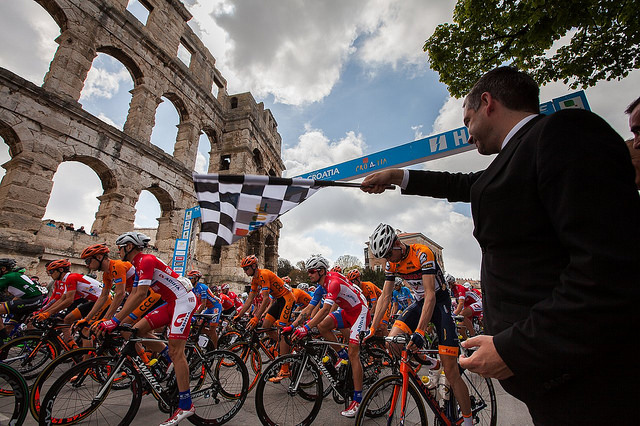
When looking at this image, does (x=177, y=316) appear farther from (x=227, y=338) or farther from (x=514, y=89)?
(x=514, y=89)

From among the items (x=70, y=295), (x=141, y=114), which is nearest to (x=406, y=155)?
(x=70, y=295)

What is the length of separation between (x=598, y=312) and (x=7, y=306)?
850 centimetres

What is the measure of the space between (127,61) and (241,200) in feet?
48.4

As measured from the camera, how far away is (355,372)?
3.71 metres

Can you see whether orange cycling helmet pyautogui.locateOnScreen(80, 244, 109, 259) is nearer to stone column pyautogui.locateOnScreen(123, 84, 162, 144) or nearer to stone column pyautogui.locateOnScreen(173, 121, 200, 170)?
stone column pyautogui.locateOnScreen(123, 84, 162, 144)

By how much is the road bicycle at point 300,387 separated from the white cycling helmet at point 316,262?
1.48 m

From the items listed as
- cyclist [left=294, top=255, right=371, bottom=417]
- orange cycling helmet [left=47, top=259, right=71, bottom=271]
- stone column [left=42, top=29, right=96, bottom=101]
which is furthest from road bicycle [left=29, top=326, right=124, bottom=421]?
stone column [left=42, top=29, right=96, bottom=101]

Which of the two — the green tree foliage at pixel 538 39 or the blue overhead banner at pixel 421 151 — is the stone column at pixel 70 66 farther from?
the green tree foliage at pixel 538 39

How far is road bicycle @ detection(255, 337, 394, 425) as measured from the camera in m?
3.35

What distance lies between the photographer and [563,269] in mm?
833

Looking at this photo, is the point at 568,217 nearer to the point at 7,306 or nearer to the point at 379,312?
the point at 379,312

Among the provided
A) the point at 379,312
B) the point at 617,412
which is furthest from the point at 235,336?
the point at 617,412

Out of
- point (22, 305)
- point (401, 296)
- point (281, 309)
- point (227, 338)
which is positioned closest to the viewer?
point (22, 305)

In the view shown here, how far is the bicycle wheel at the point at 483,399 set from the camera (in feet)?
10.3
